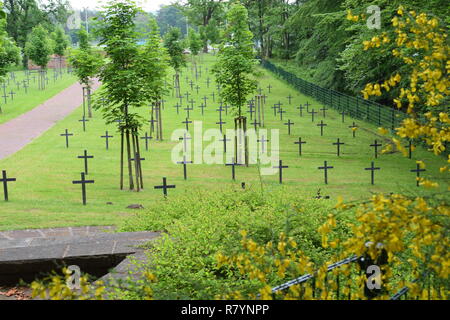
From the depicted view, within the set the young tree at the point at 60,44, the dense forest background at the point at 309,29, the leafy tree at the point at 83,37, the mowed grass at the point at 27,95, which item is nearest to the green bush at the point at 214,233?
the dense forest background at the point at 309,29

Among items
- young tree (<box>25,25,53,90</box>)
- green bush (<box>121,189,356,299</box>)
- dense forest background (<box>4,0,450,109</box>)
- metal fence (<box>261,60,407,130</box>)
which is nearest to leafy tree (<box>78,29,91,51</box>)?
dense forest background (<box>4,0,450,109</box>)

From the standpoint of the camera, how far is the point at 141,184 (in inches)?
757

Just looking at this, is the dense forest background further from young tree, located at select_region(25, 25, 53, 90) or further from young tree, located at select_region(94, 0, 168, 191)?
young tree, located at select_region(25, 25, 53, 90)

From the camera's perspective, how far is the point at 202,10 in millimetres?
88375

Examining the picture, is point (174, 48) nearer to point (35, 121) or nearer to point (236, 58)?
point (35, 121)

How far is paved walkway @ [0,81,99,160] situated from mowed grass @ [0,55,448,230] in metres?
0.78

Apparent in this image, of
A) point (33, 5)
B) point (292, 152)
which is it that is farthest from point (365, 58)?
point (33, 5)

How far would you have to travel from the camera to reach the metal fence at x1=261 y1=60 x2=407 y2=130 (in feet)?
111

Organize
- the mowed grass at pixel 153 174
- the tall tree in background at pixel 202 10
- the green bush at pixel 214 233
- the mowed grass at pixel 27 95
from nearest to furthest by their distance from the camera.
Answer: the green bush at pixel 214 233, the mowed grass at pixel 153 174, the mowed grass at pixel 27 95, the tall tree in background at pixel 202 10

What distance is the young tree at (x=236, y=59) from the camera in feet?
74.4

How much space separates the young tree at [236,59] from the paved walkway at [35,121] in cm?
986

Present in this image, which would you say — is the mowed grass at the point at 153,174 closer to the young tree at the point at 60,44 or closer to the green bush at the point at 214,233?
the green bush at the point at 214,233

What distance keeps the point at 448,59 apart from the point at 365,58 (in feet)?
64.2
